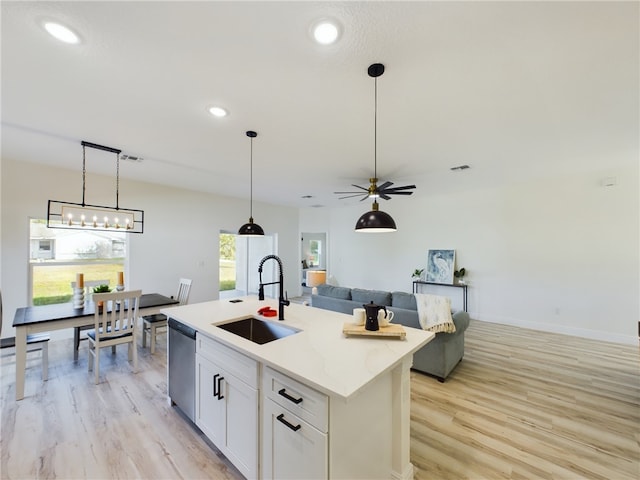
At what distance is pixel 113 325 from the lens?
3.08 meters

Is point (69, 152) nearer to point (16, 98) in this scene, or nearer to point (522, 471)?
point (16, 98)

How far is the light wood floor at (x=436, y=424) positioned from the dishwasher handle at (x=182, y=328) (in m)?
0.78

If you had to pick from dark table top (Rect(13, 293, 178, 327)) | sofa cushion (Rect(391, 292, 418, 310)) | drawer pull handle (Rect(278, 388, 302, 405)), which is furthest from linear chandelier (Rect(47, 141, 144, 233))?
sofa cushion (Rect(391, 292, 418, 310))

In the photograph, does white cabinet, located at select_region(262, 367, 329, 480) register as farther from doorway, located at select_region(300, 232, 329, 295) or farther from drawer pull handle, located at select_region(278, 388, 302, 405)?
doorway, located at select_region(300, 232, 329, 295)

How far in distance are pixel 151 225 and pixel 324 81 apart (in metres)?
4.64

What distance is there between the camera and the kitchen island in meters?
1.28

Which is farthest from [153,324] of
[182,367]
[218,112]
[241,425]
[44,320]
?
[218,112]

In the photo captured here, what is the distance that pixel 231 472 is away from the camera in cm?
183

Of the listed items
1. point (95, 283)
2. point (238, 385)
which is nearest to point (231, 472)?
point (238, 385)

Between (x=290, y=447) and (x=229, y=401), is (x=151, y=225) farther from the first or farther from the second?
(x=290, y=447)

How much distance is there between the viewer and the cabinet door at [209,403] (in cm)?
188

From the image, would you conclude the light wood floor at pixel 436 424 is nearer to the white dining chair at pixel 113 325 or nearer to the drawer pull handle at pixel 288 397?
the white dining chair at pixel 113 325

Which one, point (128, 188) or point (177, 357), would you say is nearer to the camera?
point (177, 357)

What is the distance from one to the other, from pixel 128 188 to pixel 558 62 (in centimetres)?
591
